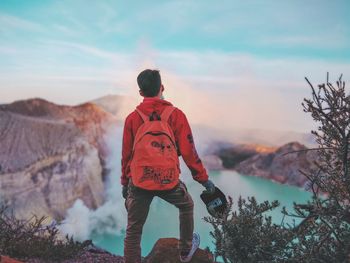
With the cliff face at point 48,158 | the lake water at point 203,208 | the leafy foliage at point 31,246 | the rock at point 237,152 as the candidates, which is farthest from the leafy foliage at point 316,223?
the rock at point 237,152

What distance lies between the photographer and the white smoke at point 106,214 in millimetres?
23273

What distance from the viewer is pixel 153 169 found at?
4523 mm

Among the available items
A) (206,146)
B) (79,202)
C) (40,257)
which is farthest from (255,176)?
(40,257)

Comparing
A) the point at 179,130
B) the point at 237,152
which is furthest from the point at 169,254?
the point at 237,152

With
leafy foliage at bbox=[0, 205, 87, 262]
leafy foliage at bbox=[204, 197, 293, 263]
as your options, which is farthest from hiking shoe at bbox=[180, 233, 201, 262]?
leafy foliage at bbox=[0, 205, 87, 262]

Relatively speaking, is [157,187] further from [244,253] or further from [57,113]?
[57,113]

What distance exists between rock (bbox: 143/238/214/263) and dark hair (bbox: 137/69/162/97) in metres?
2.02

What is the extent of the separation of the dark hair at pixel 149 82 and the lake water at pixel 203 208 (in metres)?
10.5

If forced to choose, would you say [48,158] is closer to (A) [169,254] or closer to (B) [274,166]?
(B) [274,166]

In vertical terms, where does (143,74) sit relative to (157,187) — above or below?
above

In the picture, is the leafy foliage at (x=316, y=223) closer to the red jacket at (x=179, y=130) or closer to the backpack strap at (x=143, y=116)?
the red jacket at (x=179, y=130)

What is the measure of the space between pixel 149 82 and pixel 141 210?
140 cm

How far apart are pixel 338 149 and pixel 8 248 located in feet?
15.2

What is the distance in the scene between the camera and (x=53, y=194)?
25.0 m
